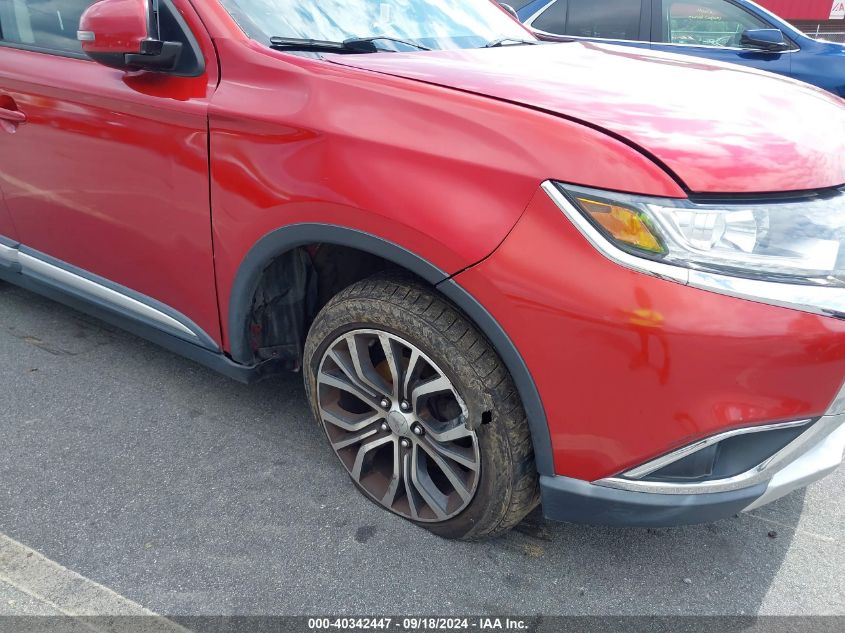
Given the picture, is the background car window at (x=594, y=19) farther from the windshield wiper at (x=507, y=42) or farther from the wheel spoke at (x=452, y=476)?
the wheel spoke at (x=452, y=476)

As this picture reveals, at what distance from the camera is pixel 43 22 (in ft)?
8.29

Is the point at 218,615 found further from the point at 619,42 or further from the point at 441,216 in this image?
the point at 619,42

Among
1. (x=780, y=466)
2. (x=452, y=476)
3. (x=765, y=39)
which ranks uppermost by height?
(x=765, y=39)

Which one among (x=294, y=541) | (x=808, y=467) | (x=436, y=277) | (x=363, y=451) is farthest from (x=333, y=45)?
(x=808, y=467)

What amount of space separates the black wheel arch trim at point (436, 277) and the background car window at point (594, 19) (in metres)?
4.22

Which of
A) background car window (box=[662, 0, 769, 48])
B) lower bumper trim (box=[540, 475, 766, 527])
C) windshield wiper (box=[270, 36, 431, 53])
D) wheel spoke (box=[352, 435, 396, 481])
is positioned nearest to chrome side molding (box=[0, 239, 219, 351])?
wheel spoke (box=[352, 435, 396, 481])

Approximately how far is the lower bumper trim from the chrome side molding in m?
1.25

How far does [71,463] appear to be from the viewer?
2316mm

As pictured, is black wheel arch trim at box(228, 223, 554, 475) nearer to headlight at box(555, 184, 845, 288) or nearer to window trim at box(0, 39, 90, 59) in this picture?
headlight at box(555, 184, 845, 288)

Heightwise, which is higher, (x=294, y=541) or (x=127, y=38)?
(x=127, y=38)

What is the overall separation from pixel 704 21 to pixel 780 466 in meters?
4.58

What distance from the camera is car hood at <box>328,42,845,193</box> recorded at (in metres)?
1.52

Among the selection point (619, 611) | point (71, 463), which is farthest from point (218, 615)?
point (619, 611)

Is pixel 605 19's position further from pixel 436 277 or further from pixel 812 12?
pixel 812 12
